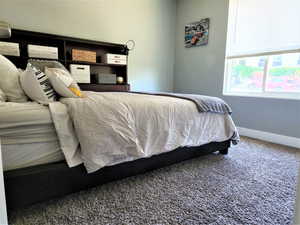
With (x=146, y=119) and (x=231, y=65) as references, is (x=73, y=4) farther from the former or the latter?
(x=231, y=65)

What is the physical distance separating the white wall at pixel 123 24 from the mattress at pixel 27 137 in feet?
7.36

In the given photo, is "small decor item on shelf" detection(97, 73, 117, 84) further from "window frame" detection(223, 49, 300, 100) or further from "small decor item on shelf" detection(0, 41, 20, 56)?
"window frame" detection(223, 49, 300, 100)

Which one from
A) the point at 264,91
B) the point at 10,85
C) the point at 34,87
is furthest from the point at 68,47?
the point at 264,91

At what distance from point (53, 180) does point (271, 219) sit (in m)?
1.36

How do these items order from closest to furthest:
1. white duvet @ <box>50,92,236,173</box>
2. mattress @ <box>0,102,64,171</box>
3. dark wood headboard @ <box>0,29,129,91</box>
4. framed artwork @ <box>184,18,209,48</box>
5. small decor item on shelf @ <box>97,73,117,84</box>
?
mattress @ <box>0,102,64,171</box>
white duvet @ <box>50,92,236,173</box>
dark wood headboard @ <box>0,29,129,91</box>
small decor item on shelf @ <box>97,73,117,84</box>
framed artwork @ <box>184,18,209,48</box>

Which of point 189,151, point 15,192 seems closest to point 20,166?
point 15,192

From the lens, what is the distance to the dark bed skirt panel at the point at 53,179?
3.37ft

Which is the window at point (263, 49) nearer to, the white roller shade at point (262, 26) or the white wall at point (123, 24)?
the white roller shade at point (262, 26)

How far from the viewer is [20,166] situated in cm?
108

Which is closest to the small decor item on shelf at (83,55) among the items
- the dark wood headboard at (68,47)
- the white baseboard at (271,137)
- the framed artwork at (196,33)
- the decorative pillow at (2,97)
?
the dark wood headboard at (68,47)

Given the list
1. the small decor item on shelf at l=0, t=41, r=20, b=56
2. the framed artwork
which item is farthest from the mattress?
the framed artwork

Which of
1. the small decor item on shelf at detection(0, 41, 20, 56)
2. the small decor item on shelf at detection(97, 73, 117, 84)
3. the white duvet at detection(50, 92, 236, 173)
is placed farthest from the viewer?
the small decor item on shelf at detection(97, 73, 117, 84)

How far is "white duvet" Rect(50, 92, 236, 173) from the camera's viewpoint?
3.86 ft

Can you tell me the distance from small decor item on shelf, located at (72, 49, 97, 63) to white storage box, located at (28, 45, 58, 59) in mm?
289
